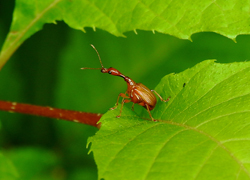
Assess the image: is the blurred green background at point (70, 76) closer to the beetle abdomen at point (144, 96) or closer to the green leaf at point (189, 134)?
the beetle abdomen at point (144, 96)

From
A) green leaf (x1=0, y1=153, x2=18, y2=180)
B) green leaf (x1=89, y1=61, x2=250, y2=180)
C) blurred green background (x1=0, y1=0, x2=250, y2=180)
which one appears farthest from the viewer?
blurred green background (x1=0, y1=0, x2=250, y2=180)

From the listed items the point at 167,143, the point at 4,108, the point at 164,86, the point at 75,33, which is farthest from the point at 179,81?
the point at 75,33

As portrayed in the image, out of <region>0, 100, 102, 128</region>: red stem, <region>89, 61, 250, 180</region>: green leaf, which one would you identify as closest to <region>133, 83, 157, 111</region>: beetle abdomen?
<region>89, 61, 250, 180</region>: green leaf

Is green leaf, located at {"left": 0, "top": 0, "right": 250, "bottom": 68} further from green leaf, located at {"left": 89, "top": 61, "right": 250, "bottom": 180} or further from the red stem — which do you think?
the red stem

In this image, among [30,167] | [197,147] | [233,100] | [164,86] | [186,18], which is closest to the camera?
[197,147]

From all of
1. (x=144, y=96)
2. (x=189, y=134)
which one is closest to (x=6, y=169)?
(x=144, y=96)

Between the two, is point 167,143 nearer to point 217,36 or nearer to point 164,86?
point 164,86

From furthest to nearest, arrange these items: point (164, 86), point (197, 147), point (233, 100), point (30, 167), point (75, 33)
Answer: point (75, 33) → point (30, 167) → point (164, 86) → point (233, 100) → point (197, 147)
